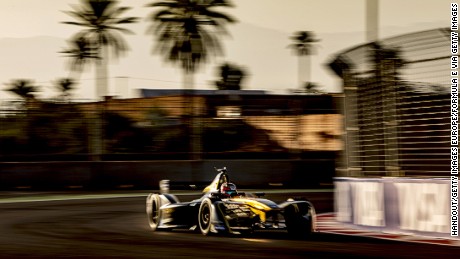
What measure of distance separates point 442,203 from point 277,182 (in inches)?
824

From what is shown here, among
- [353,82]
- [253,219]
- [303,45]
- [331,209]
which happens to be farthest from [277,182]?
[303,45]

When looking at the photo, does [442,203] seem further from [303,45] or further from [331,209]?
[303,45]

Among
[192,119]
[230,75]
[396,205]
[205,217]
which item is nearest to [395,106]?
[396,205]

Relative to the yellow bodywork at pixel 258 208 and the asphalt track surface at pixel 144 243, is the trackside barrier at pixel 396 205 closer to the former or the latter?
the asphalt track surface at pixel 144 243

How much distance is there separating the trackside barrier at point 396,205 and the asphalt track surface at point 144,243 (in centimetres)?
69

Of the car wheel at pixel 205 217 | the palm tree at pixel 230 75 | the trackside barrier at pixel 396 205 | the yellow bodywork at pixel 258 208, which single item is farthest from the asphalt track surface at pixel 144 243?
the palm tree at pixel 230 75

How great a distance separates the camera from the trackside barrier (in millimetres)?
13781

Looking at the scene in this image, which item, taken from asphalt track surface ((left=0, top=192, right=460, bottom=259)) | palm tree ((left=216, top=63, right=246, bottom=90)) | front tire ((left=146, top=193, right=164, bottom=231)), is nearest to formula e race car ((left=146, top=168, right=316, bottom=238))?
asphalt track surface ((left=0, top=192, right=460, bottom=259))

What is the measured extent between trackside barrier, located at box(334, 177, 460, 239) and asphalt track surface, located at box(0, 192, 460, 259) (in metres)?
0.69

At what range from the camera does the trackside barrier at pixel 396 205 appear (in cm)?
1378

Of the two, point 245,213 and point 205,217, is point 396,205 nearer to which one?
point 245,213

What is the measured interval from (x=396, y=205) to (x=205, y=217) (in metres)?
2.91

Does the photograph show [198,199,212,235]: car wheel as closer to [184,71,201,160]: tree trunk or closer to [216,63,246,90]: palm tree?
[184,71,201,160]: tree trunk

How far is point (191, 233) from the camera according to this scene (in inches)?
619
